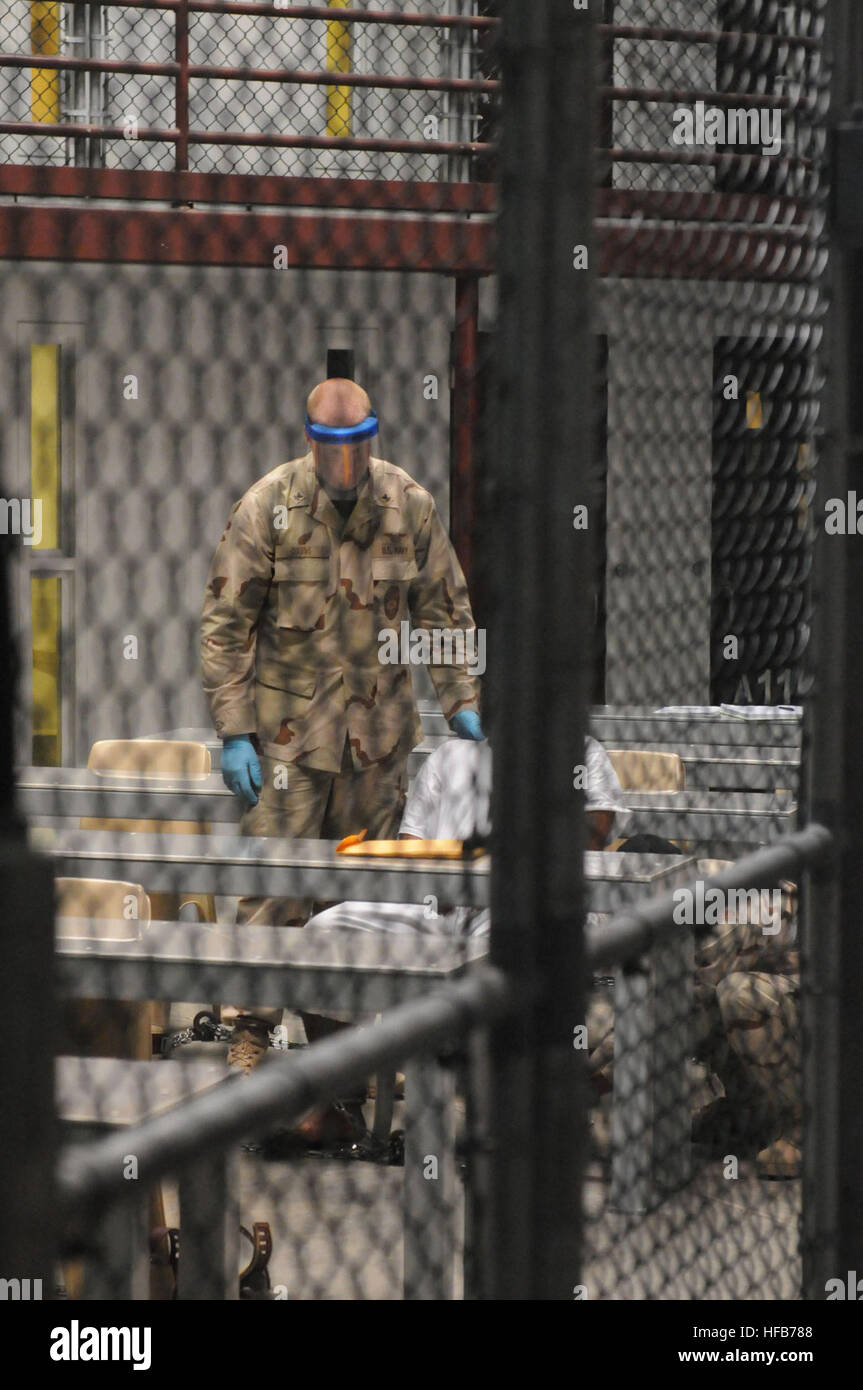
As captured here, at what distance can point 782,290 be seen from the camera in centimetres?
207

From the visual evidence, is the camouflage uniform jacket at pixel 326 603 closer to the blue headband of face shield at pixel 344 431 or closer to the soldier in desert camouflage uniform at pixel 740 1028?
the blue headband of face shield at pixel 344 431

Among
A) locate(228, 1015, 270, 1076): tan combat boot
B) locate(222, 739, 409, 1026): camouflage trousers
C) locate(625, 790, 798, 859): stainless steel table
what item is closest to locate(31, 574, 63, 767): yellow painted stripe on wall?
locate(222, 739, 409, 1026): camouflage trousers

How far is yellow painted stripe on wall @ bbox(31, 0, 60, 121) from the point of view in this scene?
1.17 metres

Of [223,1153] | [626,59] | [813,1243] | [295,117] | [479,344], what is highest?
[626,59]

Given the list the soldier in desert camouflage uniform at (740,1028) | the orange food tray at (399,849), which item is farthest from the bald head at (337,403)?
the soldier in desert camouflage uniform at (740,1028)

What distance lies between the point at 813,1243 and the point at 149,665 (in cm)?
132

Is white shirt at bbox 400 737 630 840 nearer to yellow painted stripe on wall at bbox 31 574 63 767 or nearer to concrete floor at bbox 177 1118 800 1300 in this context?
concrete floor at bbox 177 1118 800 1300

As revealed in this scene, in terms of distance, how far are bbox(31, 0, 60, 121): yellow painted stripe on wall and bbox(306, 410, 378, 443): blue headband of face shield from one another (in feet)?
0.96

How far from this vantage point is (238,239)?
1.08 meters

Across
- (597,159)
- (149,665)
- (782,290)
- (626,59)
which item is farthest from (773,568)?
(149,665)

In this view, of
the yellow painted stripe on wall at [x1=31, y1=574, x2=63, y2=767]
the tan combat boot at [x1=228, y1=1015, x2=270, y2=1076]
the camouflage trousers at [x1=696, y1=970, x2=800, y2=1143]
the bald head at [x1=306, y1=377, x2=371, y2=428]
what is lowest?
the camouflage trousers at [x1=696, y1=970, x2=800, y2=1143]

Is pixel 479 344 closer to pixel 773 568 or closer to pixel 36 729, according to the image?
pixel 36 729

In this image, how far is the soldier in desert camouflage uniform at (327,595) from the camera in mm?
1254

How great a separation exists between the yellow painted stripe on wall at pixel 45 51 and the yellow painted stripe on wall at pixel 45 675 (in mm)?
385
